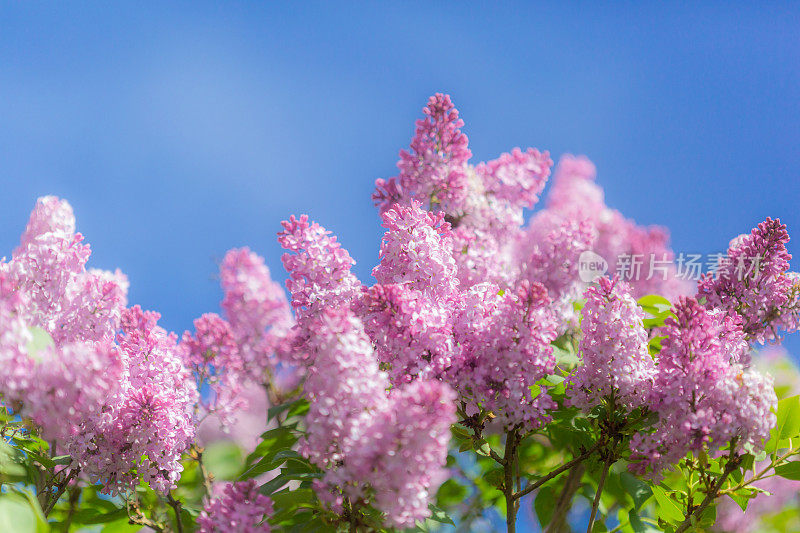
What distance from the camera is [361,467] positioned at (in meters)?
1.19

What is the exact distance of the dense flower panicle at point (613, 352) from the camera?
5.13 feet

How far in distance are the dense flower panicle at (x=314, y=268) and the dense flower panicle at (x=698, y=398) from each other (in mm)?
732

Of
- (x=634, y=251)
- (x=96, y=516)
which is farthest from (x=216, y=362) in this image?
(x=634, y=251)

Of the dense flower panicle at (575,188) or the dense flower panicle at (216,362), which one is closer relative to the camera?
the dense flower panicle at (216,362)

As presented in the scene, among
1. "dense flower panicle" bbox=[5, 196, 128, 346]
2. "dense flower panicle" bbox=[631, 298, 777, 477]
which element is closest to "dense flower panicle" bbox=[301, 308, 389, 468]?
"dense flower panicle" bbox=[631, 298, 777, 477]

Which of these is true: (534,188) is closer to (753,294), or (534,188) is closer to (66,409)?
(753,294)

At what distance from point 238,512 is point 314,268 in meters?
0.60

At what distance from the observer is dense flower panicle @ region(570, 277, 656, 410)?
1563 mm

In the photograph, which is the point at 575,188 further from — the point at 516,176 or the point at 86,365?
the point at 86,365

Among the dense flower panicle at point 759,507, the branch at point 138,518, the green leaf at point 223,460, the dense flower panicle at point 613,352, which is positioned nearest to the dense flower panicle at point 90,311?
the branch at point 138,518

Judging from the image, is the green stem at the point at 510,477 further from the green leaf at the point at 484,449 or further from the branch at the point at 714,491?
the branch at the point at 714,491

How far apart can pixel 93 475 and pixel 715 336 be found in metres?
1.44

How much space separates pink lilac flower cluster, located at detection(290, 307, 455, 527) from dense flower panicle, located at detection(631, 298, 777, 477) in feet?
1.82

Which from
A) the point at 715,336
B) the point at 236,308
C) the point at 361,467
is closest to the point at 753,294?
the point at 715,336
